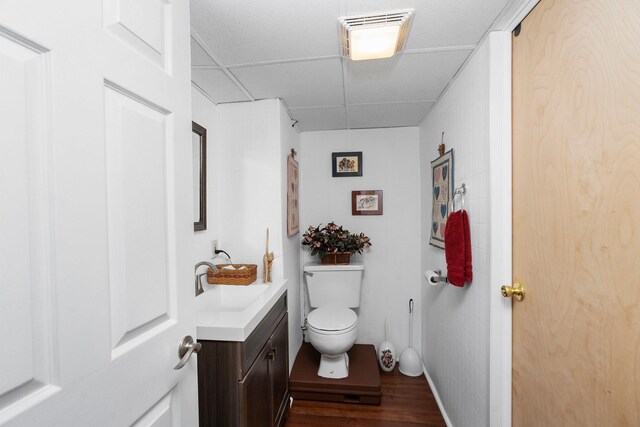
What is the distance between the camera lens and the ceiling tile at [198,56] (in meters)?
1.29

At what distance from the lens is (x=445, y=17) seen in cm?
111

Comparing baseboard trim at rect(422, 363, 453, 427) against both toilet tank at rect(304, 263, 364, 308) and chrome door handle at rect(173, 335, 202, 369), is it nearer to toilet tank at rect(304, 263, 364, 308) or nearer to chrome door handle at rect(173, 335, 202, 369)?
toilet tank at rect(304, 263, 364, 308)

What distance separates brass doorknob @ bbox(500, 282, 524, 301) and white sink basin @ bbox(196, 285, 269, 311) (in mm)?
1241

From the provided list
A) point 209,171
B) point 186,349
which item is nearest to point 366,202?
point 209,171

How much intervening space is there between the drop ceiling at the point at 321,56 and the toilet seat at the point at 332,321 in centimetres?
156

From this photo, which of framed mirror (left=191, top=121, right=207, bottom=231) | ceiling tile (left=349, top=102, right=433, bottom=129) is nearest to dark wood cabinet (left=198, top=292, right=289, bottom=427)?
framed mirror (left=191, top=121, right=207, bottom=231)

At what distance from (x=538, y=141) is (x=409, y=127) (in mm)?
1599

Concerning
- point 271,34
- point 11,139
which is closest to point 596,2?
point 271,34

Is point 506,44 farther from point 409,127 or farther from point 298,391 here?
point 298,391

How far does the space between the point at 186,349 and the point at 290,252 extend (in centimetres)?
134

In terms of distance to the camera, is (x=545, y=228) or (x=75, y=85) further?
(x=545, y=228)

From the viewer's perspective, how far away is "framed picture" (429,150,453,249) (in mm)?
1726

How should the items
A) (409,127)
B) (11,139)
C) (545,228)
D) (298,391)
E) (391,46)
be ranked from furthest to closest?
(409,127), (298,391), (391,46), (545,228), (11,139)

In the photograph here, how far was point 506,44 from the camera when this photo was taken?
3.75ft
